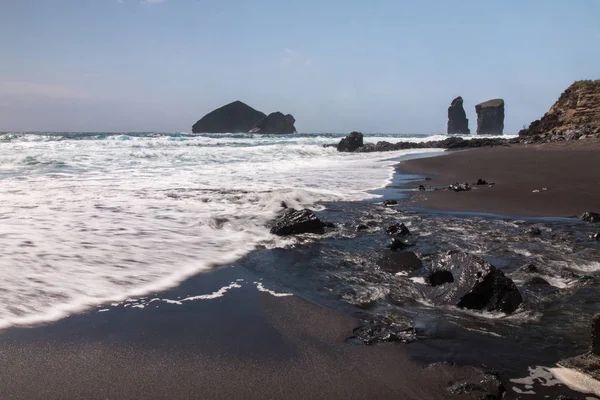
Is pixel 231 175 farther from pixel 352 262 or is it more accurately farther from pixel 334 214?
pixel 352 262

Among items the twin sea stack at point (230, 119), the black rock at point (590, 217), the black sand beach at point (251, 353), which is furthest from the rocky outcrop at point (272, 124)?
the black sand beach at point (251, 353)

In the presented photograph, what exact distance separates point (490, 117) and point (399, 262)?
107 m

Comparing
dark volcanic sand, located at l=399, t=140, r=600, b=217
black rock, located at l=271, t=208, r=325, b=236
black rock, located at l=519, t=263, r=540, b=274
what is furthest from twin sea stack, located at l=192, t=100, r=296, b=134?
black rock, located at l=519, t=263, r=540, b=274

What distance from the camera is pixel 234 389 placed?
2498 millimetres

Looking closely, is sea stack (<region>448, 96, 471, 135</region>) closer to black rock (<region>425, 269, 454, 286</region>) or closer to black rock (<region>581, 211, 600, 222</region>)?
black rock (<region>581, 211, 600, 222</region>)

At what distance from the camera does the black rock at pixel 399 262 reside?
4.77 m

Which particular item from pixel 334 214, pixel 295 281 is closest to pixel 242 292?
pixel 295 281

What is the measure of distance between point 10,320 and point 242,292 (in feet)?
6.08

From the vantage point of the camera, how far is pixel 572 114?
30.3m

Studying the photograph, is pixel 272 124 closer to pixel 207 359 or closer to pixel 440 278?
pixel 440 278

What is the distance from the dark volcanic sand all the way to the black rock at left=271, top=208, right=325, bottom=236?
3387mm

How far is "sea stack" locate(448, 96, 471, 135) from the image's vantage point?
120375mm

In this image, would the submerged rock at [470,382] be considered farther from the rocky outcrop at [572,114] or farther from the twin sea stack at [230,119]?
the twin sea stack at [230,119]

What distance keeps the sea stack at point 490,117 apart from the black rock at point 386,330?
105 m
